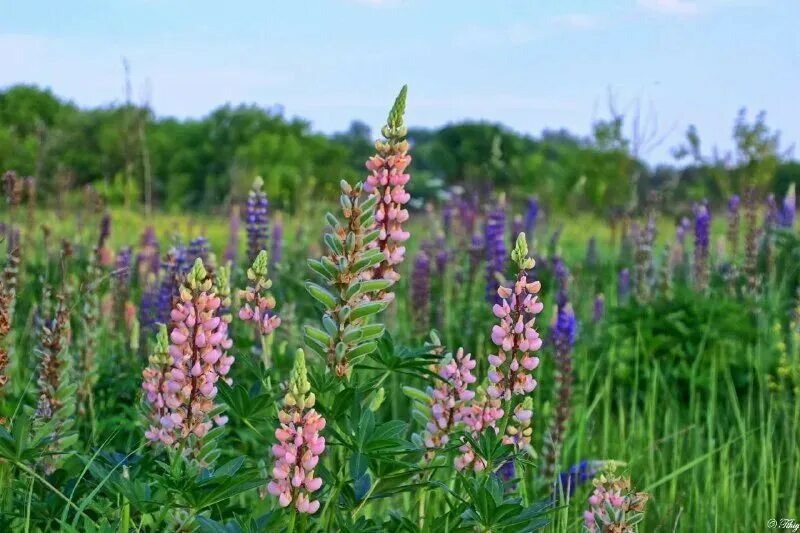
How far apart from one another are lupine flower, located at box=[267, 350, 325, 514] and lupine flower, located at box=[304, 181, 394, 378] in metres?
0.22

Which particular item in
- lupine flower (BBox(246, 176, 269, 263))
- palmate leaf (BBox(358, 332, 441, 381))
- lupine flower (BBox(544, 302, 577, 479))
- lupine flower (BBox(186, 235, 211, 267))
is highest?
lupine flower (BBox(246, 176, 269, 263))

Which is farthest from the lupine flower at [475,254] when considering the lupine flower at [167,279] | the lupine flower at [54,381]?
the lupine flower at [54,381]

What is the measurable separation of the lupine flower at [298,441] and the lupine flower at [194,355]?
25cm

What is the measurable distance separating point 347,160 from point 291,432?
141 feet

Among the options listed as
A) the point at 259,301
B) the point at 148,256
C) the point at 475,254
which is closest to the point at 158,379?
the point at 259,301

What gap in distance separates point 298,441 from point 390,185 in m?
0.66

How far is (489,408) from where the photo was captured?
6.72ft

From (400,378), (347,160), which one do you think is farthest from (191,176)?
(400,378)

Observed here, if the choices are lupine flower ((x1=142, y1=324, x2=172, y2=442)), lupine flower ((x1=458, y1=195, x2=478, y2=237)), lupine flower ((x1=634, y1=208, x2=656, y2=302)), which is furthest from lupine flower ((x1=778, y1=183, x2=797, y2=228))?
lupine flower ((x1=142, y1=324, x2=172, y2=442))

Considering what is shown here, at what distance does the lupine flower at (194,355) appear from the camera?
1.80 meters

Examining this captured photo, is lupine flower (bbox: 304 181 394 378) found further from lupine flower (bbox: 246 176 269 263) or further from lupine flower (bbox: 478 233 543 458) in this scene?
lupine flower (bbox: 246 176 269 263)

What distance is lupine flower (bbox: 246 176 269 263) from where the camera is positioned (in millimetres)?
4066

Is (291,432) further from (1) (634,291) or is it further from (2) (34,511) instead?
(1) (634,291)

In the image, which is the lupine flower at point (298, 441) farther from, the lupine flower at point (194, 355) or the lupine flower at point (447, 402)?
the lupine flower at point (447, 402)
